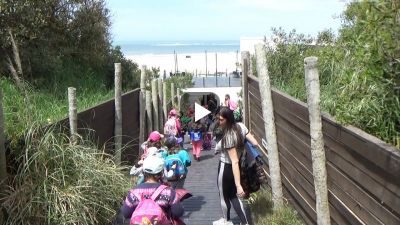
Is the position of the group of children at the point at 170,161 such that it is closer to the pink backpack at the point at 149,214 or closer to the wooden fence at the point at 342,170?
the wooden fence at the point at 342,170

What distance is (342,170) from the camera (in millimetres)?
4332

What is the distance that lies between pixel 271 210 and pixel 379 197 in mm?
3624

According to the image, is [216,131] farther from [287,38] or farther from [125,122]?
[287,38]

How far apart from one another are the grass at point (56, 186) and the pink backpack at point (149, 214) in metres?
1.39

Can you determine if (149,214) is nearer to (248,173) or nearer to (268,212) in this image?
(248,173)

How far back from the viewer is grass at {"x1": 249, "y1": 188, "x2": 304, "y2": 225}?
20.1 feet

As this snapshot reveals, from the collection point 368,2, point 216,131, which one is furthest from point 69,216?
point 368,2

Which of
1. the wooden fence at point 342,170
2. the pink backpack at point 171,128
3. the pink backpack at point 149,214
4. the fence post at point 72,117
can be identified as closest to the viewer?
the wooden fence at point 342,170

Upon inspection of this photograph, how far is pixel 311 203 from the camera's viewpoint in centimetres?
553

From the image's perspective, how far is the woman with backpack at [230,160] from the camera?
570 centimetres

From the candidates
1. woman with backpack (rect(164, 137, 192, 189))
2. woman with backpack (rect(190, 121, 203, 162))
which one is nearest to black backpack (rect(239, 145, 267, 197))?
woman with backpack (rect(164, 137, 192, 189))

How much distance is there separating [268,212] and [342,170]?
8.94 feet

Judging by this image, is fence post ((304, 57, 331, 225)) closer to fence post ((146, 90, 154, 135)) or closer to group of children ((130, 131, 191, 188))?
group of children ((130, 131, 191, 188))

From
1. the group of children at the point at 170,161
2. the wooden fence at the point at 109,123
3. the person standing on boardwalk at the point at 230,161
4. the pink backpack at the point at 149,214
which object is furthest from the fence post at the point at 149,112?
the pink backpack at the point at 149,214
